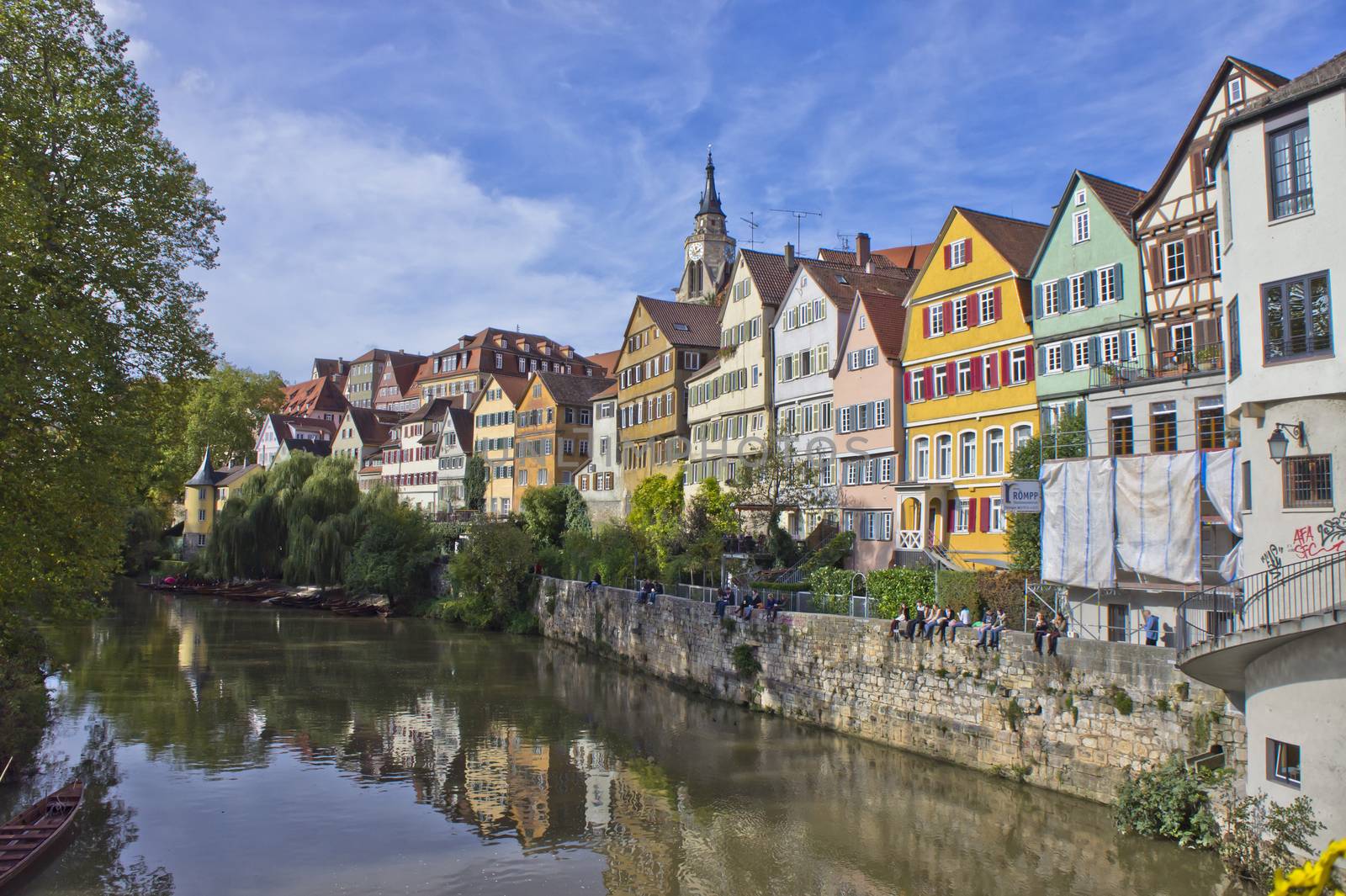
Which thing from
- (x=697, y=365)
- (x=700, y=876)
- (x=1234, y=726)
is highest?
(x=697, y=365)

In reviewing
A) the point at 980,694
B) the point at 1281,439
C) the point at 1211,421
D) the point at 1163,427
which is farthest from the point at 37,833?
the point at 1211,421

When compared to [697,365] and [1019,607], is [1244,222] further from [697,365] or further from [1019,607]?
[697,365]

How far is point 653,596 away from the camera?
3378cm

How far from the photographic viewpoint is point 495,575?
151 ft

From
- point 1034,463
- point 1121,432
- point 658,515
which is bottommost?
point 658,515

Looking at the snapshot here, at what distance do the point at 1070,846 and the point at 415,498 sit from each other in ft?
221

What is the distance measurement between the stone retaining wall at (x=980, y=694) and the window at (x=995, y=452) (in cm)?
805

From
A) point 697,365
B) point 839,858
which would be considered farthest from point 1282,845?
point 697,365

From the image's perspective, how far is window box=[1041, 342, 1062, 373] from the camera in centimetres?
2728

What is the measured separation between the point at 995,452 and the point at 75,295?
23427mm

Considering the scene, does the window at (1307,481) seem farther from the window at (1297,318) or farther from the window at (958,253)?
the window at (958,253)

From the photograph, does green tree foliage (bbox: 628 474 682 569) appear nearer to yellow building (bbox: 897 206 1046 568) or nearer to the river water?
the river water

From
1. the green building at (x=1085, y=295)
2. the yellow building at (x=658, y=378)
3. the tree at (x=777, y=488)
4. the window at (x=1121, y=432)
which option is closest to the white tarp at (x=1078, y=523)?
the window at (x=1121, y=432)

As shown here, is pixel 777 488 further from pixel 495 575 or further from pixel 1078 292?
pixel 495 575
